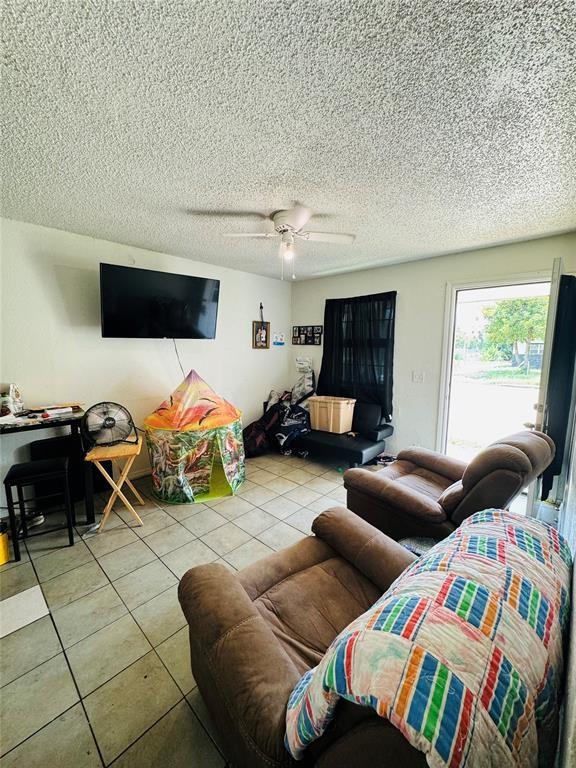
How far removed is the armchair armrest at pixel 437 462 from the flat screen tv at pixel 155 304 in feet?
7.92

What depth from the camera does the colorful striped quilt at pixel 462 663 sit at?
0.45 m

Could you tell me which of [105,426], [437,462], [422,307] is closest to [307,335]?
[422,307]

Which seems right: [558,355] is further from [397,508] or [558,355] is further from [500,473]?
[397,508]

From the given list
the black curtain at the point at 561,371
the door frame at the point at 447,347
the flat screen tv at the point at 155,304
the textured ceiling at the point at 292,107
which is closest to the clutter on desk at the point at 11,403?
the flat screen tv at the point at 155,304

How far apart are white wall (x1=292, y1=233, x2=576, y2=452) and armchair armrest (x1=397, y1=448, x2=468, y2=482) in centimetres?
106

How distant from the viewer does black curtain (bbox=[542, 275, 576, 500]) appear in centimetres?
229

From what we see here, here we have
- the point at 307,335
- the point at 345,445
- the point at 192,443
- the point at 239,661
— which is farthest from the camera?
the point at 307,335

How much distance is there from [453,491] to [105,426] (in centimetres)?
257

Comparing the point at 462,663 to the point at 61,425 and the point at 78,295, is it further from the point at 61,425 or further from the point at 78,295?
the point at 78,295

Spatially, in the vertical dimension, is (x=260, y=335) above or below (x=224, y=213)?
below

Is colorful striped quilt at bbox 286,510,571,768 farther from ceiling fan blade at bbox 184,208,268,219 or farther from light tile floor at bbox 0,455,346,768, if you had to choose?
ceiling fan blade at bbox 184,208,268,219

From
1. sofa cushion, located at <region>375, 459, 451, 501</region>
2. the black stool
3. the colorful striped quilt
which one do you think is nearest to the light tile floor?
the black stool

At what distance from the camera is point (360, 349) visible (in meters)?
4.07

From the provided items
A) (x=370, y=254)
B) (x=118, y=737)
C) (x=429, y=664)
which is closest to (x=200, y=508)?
(x=118, y=737)
